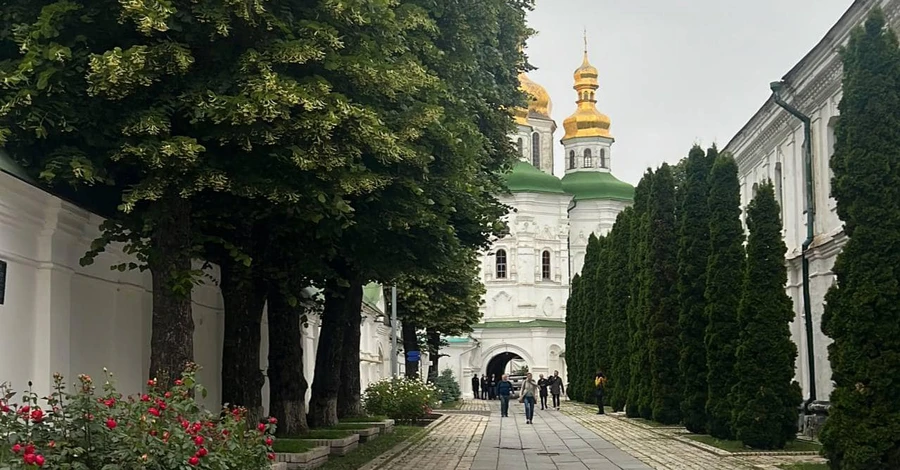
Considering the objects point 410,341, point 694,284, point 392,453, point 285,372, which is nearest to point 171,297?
point 285,372

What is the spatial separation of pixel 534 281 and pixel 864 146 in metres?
62.4

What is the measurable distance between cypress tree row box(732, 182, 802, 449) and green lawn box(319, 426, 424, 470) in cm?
641

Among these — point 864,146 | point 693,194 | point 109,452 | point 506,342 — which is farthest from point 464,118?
point 506,342

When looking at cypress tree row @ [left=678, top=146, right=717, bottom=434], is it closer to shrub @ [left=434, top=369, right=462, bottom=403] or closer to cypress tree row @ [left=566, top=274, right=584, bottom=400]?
cypress tree row @ [left=566, top=274, right=584, bottom=400]

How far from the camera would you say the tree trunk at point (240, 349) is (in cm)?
1656

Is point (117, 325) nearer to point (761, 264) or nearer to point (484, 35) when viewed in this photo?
point (484, 35)

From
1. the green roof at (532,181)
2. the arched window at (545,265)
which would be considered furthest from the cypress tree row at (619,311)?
the arched window at (545,265)

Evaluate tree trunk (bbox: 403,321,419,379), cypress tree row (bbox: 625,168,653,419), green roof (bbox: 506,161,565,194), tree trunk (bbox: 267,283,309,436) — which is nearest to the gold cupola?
green roof (bbox: 506,161,565,194)

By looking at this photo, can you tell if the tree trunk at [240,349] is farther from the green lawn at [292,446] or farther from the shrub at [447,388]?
the shrub at [447,388]

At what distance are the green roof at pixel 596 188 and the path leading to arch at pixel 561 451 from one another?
50244 mm

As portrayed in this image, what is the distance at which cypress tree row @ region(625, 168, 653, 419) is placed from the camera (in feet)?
105

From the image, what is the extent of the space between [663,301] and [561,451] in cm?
867

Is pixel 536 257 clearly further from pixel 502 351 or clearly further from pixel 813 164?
pixel 813 164

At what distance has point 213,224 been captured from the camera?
14.4 meters
